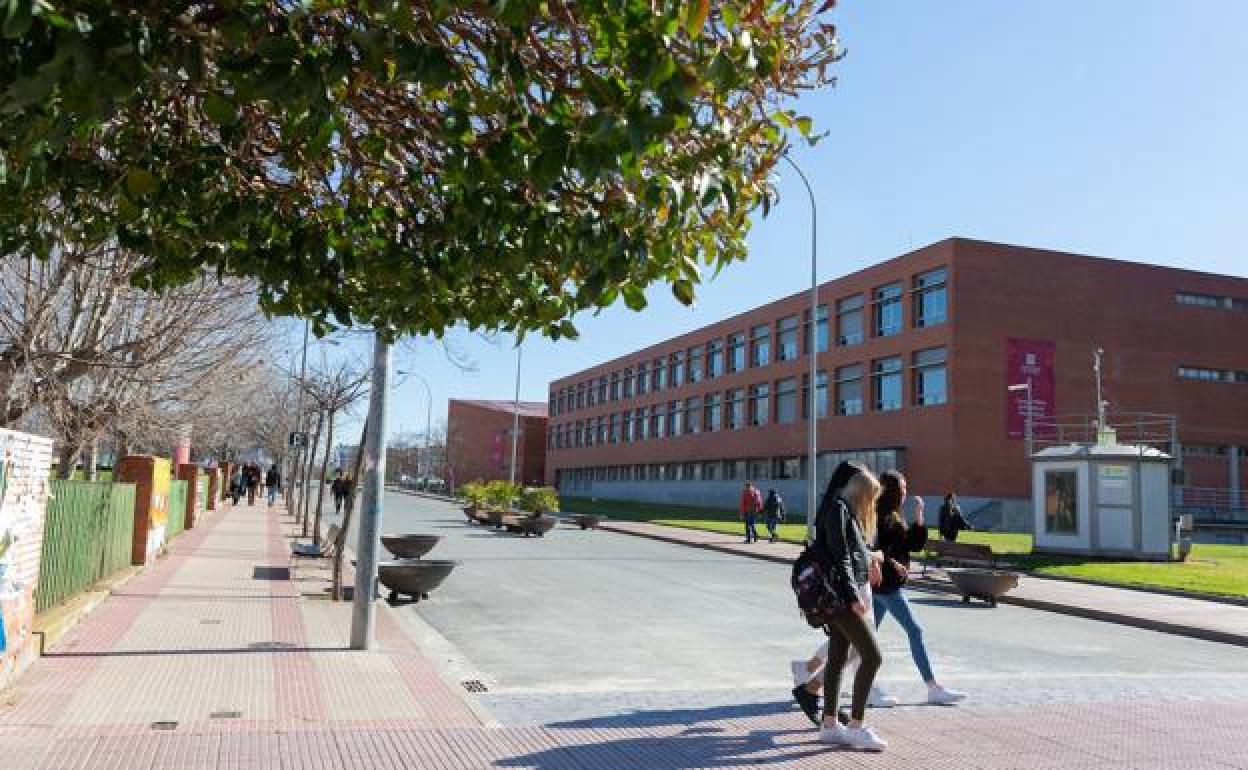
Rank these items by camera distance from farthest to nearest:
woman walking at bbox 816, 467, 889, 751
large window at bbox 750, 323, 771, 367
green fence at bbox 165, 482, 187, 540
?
1. large window at bbox 750, 323, 771, 367
2. green fence at bbox 165, 482, 187, 540
3. woman walking at bbox 816, 467, 889, 751

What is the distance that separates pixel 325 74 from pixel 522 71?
2.38 feet

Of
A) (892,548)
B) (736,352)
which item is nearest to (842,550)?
(892,548)

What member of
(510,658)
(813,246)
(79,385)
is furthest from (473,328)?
(813,246)

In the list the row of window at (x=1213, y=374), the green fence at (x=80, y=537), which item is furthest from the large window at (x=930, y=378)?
the green fence at (x=80, y=537)

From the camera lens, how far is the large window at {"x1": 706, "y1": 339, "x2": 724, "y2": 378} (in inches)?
2667

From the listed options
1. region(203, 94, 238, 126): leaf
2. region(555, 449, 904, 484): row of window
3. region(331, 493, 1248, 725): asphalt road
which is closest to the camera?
region(203, 94, 238, 126): leaf

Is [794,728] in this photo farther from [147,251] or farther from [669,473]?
[669,473]

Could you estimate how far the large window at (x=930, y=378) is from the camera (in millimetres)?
45656

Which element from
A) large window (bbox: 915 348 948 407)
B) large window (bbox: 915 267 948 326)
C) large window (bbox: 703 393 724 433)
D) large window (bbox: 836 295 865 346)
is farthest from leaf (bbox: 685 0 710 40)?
large window (bbox: 703 393 724 433)

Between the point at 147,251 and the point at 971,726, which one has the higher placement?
the point at 147,251

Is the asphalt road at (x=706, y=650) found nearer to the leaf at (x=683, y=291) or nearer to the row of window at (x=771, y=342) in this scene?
the leaf at (x=683, y=291)

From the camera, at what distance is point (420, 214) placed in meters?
6.89

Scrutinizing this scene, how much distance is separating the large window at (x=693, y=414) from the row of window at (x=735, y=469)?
2405 mm

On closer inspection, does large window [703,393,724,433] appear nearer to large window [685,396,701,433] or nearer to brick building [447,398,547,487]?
large window [685,396,701,433]
